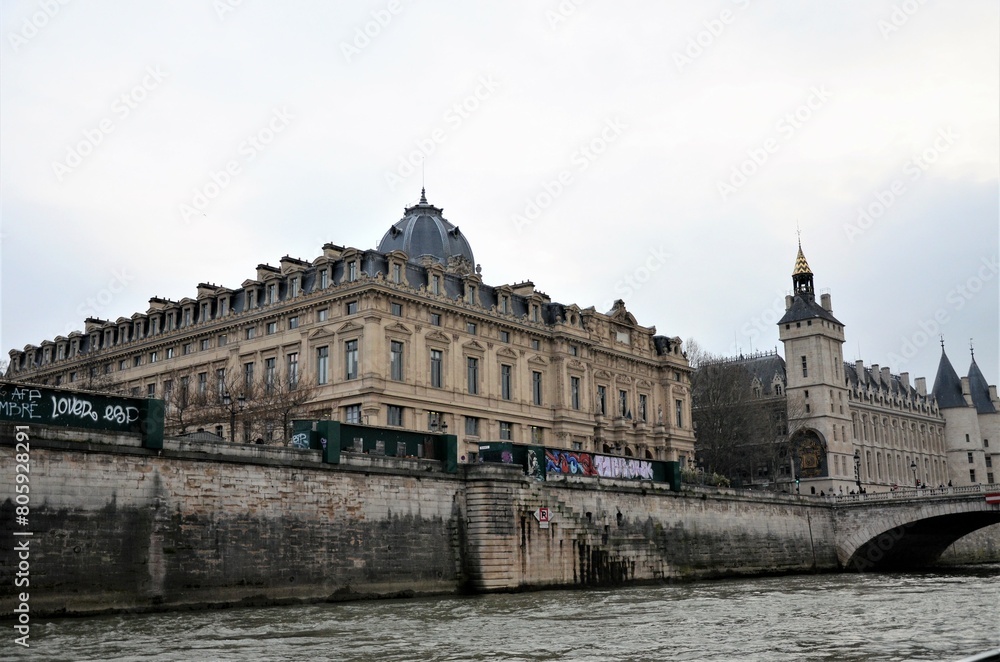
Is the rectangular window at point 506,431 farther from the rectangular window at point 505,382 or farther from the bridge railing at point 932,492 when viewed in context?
the bridge railing at point 932,492

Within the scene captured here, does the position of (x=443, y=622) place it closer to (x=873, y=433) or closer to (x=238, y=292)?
(x=238, y=292)

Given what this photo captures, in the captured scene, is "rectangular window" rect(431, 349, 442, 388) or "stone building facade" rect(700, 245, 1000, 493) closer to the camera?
"rectangular window" rect(431, 349, 442, 388)

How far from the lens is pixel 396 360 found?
59438 millimetres

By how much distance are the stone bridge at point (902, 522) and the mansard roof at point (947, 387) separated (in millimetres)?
69323

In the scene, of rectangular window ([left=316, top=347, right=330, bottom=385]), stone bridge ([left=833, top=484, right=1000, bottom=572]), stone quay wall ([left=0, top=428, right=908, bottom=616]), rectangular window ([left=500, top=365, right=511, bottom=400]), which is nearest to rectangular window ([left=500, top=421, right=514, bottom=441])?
rectangular window ([left=500, top=365, right=511, bottom=400])

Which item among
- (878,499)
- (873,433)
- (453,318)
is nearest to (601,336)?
(453,318)

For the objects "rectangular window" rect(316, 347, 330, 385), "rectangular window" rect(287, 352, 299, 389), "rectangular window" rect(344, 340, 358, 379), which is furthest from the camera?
"rectangular window" rect(287, 352, 299, 389)

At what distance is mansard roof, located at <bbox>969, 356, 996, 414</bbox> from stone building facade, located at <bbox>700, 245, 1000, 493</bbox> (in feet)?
0.44

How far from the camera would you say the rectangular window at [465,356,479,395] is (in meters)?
64.2

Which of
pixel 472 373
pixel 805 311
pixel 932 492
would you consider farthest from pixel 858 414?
pixel 472 373

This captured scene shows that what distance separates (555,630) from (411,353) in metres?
33.7

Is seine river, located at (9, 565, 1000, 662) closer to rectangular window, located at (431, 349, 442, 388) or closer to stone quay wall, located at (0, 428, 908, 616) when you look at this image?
stone quay wall, located at (0, 428, 908, 616)

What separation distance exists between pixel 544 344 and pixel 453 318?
30.5 ft

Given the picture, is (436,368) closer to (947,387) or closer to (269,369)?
(269,369)
